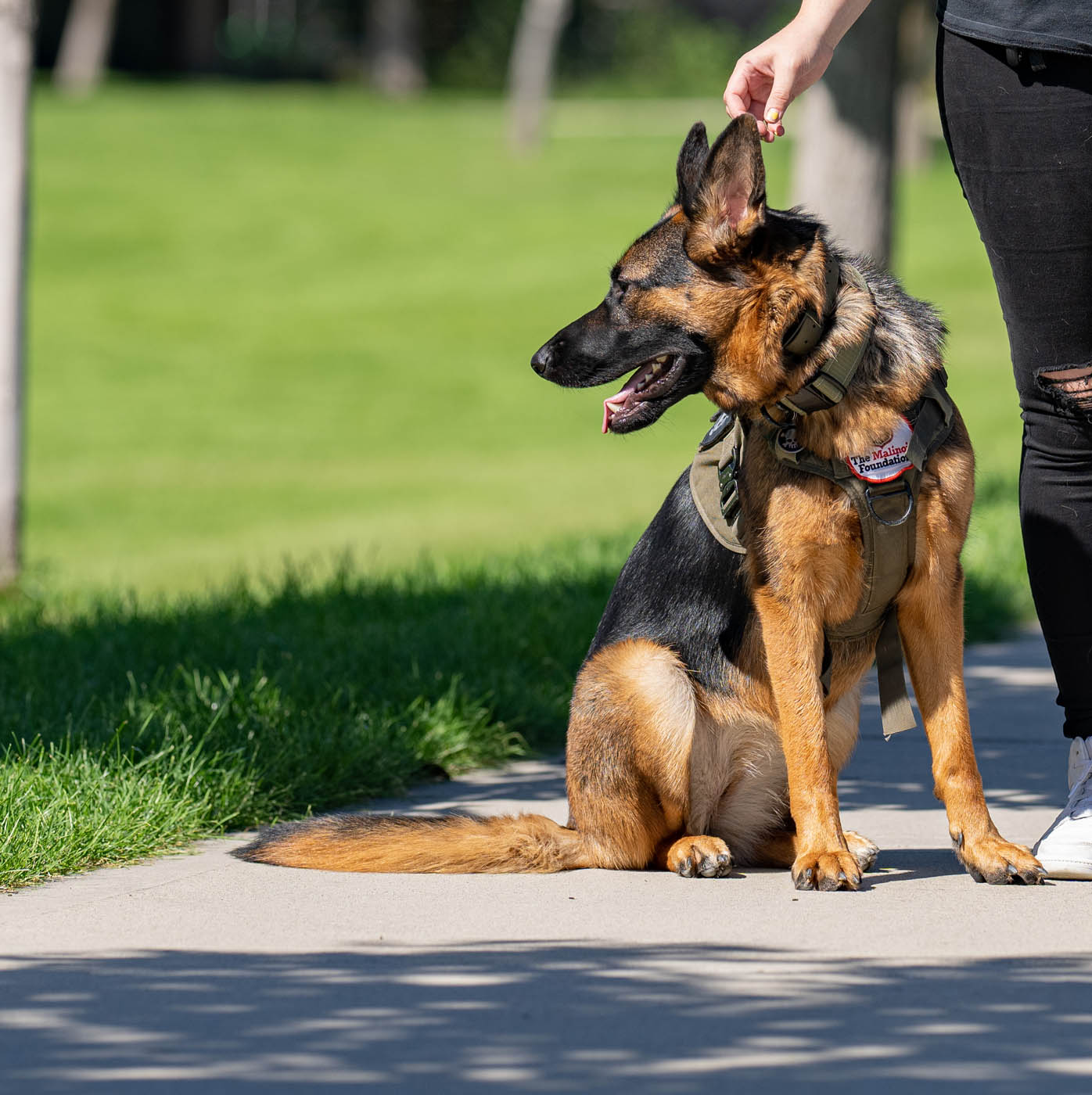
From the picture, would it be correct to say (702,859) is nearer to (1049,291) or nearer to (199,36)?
(1049,291)

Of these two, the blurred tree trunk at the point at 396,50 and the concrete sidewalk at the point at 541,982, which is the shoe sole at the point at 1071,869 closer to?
the concrete sidewalk at the point at 541,982

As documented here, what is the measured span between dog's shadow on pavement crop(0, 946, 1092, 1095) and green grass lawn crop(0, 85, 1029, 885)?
3.33 ft

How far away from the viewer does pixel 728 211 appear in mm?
3887

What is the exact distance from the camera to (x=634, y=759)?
4.01m

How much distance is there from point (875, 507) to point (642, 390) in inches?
24.0

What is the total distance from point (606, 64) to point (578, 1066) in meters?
61.1

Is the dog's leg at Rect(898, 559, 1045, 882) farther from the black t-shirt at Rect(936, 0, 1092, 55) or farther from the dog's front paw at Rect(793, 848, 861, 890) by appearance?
the black t-shirt at Rect(936, 0, 1092, 55)

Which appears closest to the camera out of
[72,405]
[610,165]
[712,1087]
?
[712,1087]

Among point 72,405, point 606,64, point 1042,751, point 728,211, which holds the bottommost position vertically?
point 72,405

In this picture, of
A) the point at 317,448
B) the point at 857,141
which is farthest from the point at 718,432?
the point at 317,448

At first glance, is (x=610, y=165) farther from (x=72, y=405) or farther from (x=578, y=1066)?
(x=578, y=1066)

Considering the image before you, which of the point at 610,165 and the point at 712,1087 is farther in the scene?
the point at 610,165

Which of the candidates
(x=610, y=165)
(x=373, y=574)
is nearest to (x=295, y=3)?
(x=610, y=165)

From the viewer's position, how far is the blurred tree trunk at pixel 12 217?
9.76 metres
